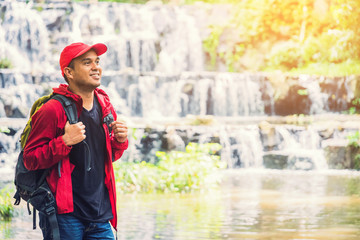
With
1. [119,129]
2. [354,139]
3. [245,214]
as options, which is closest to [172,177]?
[245,214]

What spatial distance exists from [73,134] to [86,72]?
1.35 ft

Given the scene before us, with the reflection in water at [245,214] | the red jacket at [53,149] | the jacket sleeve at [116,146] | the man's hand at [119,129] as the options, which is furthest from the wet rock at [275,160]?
the red jacket at [53,149]

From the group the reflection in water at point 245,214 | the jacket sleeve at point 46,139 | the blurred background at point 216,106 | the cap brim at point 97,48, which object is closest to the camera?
the jacket sleeve at point 46,139

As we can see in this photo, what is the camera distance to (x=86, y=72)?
11.3 feet

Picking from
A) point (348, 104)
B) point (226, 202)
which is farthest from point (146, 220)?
point (348, 104)

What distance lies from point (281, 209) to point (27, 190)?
211 inches

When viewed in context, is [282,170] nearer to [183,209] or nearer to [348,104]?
[183,209]

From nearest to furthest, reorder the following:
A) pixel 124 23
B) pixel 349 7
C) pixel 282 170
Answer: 1. pixel 282 170
2. pixel 349 7
3. pixel 124 23

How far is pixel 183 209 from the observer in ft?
26.9

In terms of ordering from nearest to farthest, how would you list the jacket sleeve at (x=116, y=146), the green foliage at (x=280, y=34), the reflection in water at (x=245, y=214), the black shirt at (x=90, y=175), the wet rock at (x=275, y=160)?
the black shirt at (x=90, y=175), the jacket sleeve at (x=116, y=146), the reflection in water at (x=245, y=214), the wet rock at (x=275, y=160), the green foliage at (x=280, y=34)

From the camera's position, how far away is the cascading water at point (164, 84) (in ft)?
47.9

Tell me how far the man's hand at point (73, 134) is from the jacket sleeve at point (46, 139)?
0.08 feet

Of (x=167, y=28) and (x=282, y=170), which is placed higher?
(x=167, y=28)

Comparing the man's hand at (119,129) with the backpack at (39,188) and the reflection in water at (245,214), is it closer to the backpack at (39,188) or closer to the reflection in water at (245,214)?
the backpack at (39,188)
